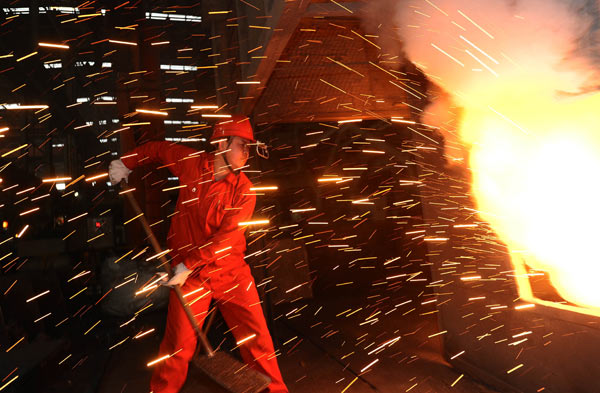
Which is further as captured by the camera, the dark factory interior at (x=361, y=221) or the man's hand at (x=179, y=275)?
the man's hand at (x=179, y=275)

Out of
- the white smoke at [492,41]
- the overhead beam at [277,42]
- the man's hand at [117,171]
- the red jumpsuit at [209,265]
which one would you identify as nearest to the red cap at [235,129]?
the red jumpsuit at [209,265]

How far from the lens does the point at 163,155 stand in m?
3.21

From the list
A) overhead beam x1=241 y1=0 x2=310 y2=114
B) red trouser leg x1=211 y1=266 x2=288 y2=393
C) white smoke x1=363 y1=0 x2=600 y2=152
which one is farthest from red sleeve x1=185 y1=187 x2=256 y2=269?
white smoke x1=363 y1=0 x2=600 y2=152

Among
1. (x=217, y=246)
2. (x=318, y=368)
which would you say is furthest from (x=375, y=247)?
(x=217, y=246)

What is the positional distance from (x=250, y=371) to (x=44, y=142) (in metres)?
13.4

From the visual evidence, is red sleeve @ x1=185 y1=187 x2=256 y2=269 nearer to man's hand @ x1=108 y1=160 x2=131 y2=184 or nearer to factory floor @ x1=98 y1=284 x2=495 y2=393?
man's hand @ x1=108 y1=160 x2=131 y2=184

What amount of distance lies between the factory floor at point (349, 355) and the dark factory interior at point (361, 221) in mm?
25

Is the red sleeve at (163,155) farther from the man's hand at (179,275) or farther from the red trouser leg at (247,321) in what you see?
the red trouser leg at (247,321)

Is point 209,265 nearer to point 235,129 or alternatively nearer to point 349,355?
point 235,129

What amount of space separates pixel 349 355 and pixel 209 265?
5.95 feet

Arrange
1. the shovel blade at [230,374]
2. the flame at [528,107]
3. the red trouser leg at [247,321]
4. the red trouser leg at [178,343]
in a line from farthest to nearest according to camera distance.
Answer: the red trouser leg at [247,321], the red trouser leg at [178,343], the shovel blade at [230,374], the flame at [528,107]

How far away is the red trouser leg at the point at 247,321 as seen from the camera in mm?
2846

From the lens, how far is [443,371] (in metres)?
3.46

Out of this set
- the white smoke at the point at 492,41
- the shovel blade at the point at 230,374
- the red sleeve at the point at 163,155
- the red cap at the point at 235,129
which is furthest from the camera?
the red sleeve at the point at 163,155
